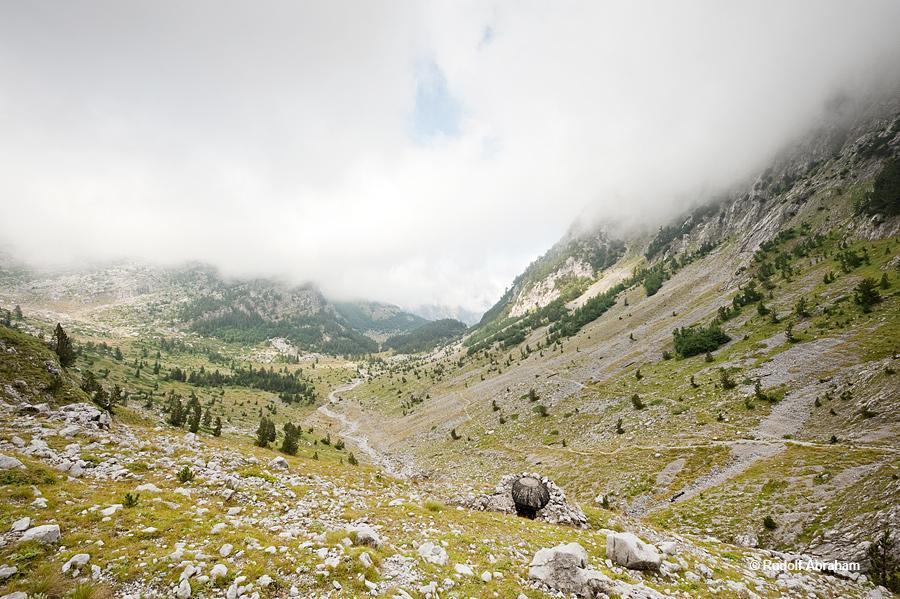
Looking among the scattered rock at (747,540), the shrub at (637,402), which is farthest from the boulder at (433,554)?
the shrub at (637,402)

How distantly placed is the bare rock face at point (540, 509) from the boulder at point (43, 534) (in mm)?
20435

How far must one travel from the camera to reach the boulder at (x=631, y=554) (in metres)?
14.4

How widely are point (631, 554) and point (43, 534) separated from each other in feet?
64.7

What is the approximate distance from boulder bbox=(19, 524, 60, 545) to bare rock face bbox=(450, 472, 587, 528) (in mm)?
20435

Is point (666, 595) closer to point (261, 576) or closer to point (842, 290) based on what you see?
point (261, 576)

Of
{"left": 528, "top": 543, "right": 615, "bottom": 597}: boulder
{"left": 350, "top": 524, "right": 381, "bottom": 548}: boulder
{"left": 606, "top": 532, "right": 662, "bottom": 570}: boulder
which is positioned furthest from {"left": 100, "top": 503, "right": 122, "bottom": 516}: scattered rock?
{"left": 606, "top": 532, "right": 662, "bottom": 570}: boulder

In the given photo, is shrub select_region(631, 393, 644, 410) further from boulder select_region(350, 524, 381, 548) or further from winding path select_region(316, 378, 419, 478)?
boulder select_region(350, 524, 381, 548)

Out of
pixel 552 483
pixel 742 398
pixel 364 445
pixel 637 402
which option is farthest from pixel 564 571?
pixel 364 445

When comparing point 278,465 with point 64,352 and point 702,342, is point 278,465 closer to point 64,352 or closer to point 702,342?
point 64,352

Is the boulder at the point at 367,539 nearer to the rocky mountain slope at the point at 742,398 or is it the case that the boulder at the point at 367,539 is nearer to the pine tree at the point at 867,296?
the rocky mountain slope at the point at 742,398

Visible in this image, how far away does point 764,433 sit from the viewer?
3716 centimetres

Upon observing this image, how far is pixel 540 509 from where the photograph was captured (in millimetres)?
23188

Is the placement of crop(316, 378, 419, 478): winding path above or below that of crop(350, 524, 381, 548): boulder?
below

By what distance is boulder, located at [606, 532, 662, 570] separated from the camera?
14445 millimetres
